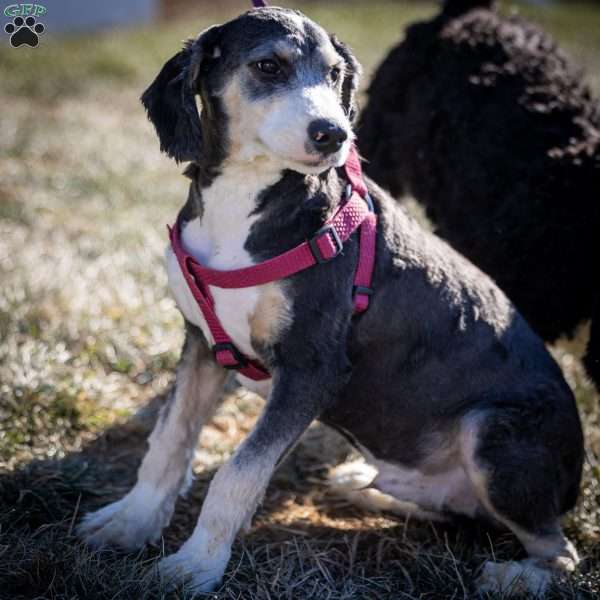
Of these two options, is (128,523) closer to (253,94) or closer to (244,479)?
(244,479)

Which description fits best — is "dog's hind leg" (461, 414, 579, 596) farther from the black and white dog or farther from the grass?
the grass

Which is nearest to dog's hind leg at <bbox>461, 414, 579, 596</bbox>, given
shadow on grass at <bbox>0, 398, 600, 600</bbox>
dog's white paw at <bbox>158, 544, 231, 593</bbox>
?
shadow on grass at <bbox>0, 398, 600, 600</bbox>

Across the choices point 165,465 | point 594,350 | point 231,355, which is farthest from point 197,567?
point 594,350

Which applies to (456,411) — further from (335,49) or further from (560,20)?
(560,20)

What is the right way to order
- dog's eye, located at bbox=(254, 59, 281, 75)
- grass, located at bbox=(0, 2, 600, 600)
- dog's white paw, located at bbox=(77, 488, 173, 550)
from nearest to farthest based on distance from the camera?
dog's eye, located at bbox=(254, 59, 281, 75), grass, located at bbox=(0, 2, 600, 600), dog's white paw, located at bbox=(77, 488, 173, 550)

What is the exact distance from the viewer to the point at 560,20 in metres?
16.6

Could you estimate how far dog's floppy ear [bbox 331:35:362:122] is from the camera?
3332 mm

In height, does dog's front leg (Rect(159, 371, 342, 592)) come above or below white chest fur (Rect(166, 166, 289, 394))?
below

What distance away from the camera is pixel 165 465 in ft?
11.5

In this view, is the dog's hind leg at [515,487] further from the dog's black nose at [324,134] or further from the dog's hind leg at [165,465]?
the dog's black nose at [324,134]

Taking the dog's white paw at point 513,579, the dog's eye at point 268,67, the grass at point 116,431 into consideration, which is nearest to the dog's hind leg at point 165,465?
the grass at point 116,431

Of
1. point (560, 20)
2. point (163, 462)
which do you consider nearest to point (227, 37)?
point (163, 462)

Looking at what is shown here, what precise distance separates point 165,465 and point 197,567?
0.51m

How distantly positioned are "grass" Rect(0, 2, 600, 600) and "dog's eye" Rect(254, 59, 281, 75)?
71.6 inches
